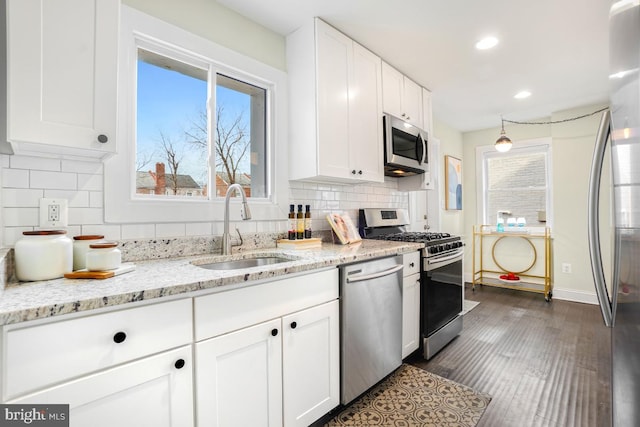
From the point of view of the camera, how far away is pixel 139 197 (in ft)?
5.34

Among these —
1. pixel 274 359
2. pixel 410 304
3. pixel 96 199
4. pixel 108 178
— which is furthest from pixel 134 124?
pixel 410 304

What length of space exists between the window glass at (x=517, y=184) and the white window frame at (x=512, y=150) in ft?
0.04

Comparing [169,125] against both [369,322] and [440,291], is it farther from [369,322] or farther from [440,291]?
[440,291]

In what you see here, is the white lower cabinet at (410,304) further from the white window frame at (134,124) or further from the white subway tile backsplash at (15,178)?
the white subway tile backsplash at (15,178)

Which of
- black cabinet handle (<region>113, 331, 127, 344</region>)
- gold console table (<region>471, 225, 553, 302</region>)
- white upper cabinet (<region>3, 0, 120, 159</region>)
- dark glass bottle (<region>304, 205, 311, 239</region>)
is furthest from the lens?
gold console table (<region>471, 225, 553, 302</region>)

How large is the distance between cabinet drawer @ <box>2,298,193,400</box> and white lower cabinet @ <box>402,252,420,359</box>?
4.97ft

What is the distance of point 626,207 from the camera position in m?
0.73

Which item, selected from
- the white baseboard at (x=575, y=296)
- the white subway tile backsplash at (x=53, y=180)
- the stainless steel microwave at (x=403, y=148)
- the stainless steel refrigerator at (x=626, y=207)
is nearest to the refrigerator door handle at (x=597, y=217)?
the stainless steel refrigerator at (x=626, y=207)

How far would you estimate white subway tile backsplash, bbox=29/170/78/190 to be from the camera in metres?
1.29

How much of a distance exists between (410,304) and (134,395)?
1755 mm

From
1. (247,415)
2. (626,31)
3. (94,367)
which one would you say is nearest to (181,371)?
(94,367)

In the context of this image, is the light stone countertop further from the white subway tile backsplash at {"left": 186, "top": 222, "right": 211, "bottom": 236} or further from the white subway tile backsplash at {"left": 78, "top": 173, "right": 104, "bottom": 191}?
the white subway tile backsplash at {"left": 78, "top": 173, "right": 104, "bottom": 191}

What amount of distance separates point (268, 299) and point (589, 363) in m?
2.51

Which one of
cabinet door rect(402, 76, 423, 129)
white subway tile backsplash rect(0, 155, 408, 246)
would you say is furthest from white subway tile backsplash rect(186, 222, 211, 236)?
cabinet door rect(402, 76, 423, 129)
